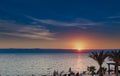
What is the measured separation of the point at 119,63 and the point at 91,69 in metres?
9.65

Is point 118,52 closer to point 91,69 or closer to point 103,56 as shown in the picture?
point 103,56

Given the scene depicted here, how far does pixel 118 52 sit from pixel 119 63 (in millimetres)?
1393

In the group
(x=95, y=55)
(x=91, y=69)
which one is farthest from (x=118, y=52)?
(x=91, y=69)

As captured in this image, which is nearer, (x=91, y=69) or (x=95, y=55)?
(x=95, y=55)

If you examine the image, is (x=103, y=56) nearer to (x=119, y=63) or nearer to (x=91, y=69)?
(x=119, y=63)

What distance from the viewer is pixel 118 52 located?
2970cm

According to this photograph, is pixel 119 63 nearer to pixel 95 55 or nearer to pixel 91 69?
pixel 95 55

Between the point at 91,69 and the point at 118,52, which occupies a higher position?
the point at 118,52

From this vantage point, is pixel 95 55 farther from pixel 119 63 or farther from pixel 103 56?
pixel 119 63

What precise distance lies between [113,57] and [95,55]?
223 centimetres

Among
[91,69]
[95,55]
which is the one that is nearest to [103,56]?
[95,55]

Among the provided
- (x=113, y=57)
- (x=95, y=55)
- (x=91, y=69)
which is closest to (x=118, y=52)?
(x=113, y=57)

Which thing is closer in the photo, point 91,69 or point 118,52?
point 118,52

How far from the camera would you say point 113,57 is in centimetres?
2977
